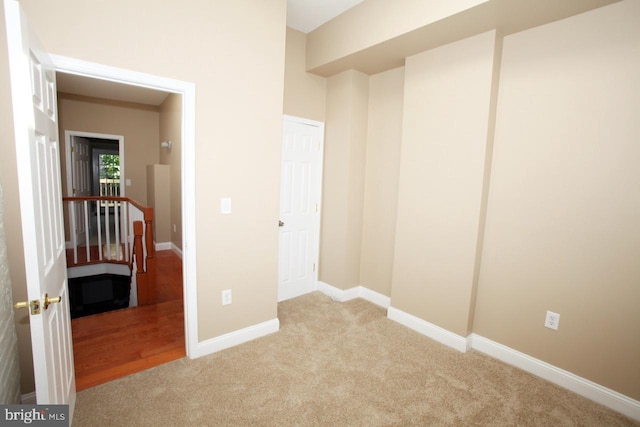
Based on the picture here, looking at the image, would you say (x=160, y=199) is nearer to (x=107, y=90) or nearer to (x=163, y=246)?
(x=163, y=246)

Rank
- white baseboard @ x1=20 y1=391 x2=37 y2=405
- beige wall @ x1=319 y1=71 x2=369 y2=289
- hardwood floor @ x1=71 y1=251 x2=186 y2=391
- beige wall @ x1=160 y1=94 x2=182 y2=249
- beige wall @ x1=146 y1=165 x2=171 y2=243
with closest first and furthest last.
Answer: white baseboard @ x1=20 y1=391 x2=37 y2=405 → hardwood floor @ x1=71 y1=251 x2=186 y2=391 → beige wall @ x1=319 y1=71 x2=369 y2=289 → beige wall @ x1=160 y1=94 x2=182 y2=249 → beige wall @ x1=146 y1=165 x2=171 y2=243

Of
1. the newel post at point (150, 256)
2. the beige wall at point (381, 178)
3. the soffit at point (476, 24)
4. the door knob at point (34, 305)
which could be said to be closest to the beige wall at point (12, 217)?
the door knob at point (34, 305)

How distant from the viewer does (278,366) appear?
2297 mm

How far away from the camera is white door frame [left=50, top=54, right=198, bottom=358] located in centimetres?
188

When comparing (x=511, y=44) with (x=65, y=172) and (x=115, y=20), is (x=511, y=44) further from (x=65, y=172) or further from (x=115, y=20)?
(x=65, y=172)

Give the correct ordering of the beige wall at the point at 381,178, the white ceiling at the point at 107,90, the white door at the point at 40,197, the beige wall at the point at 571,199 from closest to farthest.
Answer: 1. the white door at the point at 40,197
2. the beige wall at the point at 571,199
3. the beige wall at the point at 381,178
4. the white ceiling at the point at 107,90

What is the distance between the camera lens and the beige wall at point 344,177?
3361 millimetres

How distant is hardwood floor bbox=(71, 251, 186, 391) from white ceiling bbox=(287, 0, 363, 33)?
3154 millimetres

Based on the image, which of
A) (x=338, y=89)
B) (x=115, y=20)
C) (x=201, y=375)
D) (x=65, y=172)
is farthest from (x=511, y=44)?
(x=65, y=172)

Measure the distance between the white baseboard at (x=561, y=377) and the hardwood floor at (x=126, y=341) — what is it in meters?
2.50

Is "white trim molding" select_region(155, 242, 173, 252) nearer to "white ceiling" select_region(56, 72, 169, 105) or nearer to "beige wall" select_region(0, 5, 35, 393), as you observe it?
"white ceiling" select_region(56, 72, 169, 105)

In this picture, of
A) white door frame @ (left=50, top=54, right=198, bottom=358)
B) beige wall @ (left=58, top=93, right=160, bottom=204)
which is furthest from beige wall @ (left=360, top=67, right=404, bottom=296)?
beige wall @ (left=58, top=93, right=160, bottom=204)

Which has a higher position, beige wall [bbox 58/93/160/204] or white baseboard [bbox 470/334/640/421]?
beige wall [bbox 58/93/160/204]

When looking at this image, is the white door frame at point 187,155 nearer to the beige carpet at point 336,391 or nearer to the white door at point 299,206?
the beige carpet at point 336,391
